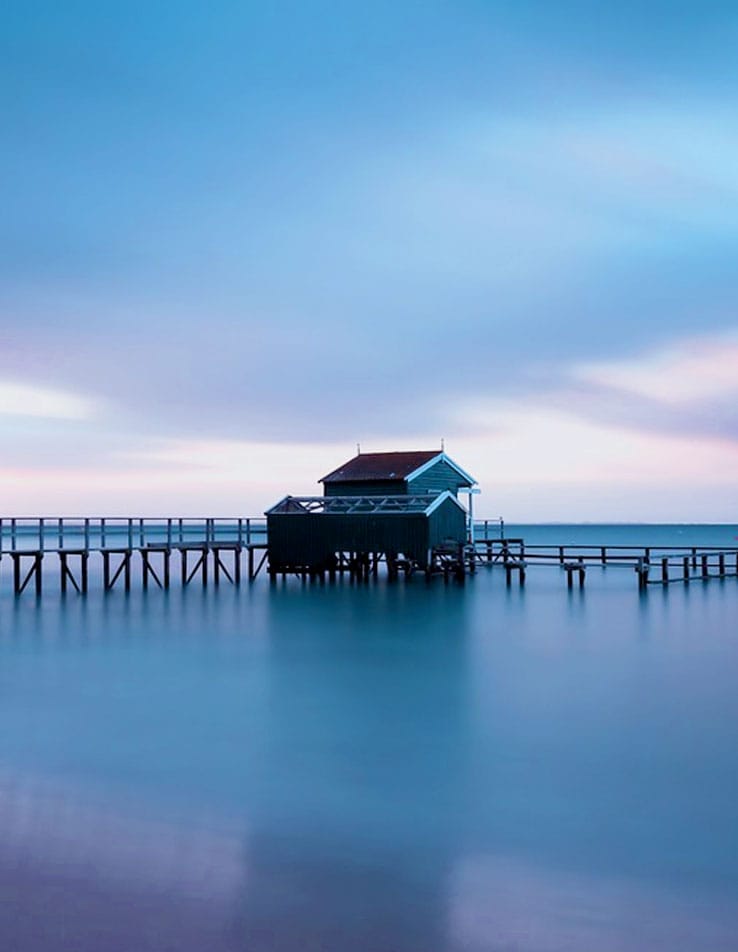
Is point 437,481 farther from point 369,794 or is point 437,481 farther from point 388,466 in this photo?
point 369,794

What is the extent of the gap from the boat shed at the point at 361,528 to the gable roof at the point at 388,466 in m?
0.71

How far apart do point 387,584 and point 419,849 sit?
25.9 meters

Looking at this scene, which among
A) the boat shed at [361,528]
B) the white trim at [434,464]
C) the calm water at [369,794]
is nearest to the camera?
the calm water at [369,794]

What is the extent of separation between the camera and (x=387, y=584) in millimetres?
34219

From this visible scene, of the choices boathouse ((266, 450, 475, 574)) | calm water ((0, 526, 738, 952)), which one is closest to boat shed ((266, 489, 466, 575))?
boathouse ((266, 450, 475, 574))

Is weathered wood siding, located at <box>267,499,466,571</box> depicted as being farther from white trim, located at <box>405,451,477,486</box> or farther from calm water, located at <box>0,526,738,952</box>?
calm water, located at <box>0,526,738,952</box>

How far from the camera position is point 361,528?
32.1 metres

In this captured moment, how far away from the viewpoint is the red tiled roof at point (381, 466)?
34094 millimetres

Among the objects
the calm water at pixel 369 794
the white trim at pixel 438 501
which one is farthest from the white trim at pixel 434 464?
the calm water at pixel 369 794

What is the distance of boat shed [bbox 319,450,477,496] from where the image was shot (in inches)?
1330

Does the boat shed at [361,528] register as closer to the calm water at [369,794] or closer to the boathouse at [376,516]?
the boathouse at [376,516]

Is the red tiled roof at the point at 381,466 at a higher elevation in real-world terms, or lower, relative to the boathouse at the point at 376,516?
higher

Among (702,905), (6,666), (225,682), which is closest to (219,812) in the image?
(702,905)

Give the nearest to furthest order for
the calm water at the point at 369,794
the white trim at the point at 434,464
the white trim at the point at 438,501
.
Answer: the calm water at the point at 369,794 → the white trim at the point at 438,501 → the white trim at the point at 434,464
